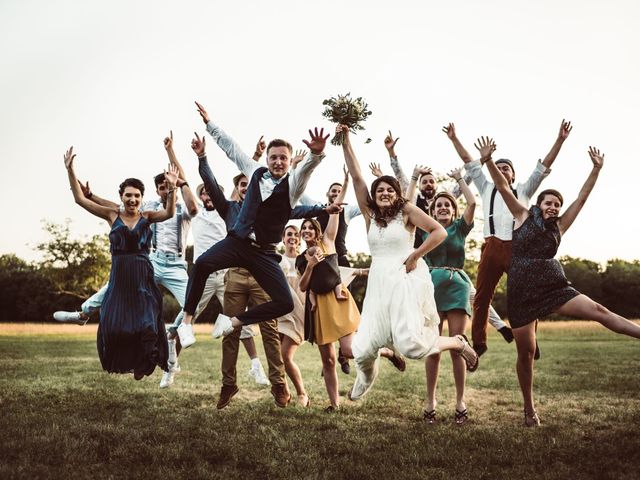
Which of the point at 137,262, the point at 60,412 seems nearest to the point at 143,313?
the point at 137,262

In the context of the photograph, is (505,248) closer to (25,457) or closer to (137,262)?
(137,262)

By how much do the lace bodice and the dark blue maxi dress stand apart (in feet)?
8.97

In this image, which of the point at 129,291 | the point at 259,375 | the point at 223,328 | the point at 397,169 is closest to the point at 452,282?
the point at 397,169

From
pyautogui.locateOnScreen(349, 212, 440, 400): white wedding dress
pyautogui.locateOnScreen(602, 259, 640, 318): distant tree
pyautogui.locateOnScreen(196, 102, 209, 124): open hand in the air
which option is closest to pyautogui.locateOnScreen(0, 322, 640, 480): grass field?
pyautogui.locateOnScreen(349, 212, 440, 400): white wedding dress

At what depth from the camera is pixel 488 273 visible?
8320 millimetres

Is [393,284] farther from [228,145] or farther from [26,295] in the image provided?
[26,295]

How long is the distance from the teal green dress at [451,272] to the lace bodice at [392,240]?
1244mm

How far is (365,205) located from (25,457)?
4289mm

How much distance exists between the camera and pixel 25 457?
221 inches

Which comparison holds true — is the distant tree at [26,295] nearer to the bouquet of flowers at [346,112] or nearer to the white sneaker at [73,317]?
the white sneaker at [73,317]

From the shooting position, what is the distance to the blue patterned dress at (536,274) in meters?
6.91

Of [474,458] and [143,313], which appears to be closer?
[474,458]

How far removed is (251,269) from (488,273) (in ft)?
10.7

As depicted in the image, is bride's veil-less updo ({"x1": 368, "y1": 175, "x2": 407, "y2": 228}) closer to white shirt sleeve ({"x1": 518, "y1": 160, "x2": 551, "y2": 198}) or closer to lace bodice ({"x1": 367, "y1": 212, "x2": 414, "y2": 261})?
lace bodice ({"x1": 367, "y1": 212, "x2": 414, "y2": 261})
